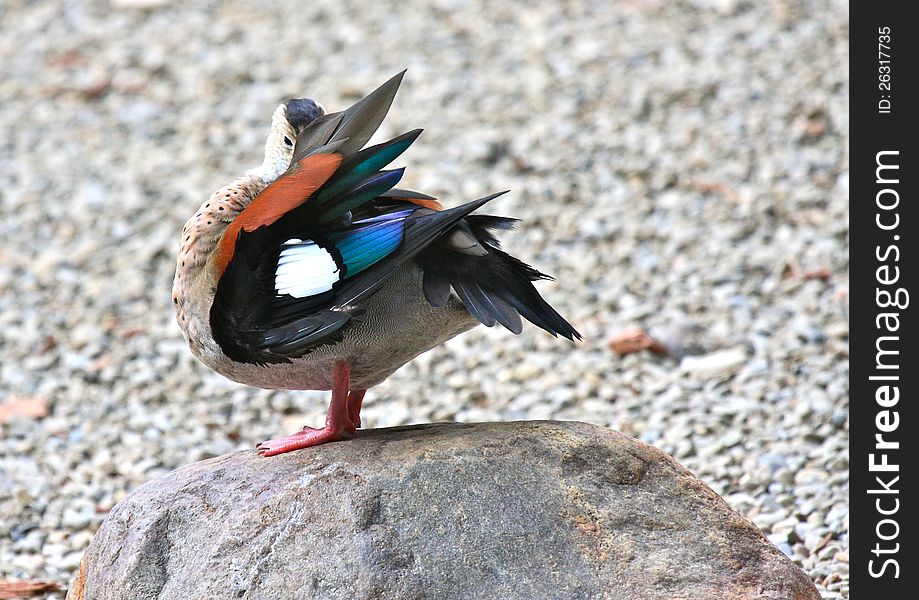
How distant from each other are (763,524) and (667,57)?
4.43m

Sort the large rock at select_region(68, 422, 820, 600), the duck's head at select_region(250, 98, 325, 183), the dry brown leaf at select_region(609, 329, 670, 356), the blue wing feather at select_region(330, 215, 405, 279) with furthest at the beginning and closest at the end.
Answer: the dry brown leaf at select_region(609, 329, 670, 356)
the duck's head at select_region(250, 98, 325, 183)
the blue wing feather at select_region(330, 215, 405, 279)
the large rock at select_region(68, 422, 820, 600)

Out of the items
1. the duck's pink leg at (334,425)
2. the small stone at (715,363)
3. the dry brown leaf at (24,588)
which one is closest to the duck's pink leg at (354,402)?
the duck's pink leg at (334,425)

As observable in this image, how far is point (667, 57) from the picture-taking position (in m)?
7.84

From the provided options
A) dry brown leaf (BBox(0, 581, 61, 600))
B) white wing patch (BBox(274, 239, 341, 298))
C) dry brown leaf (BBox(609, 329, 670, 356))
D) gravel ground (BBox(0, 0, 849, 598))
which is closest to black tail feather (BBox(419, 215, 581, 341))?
white wing patch (BBox(274, 239, 341, 298))

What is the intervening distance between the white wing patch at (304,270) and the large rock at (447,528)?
432 mm

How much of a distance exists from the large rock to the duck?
26cm

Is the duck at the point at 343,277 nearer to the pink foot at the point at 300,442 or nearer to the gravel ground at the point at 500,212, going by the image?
the pink foot at the point at 300,442

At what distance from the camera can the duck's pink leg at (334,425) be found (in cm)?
310

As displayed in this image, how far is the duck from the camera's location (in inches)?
116

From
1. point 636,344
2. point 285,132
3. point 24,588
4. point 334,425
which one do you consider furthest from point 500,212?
point 334,425

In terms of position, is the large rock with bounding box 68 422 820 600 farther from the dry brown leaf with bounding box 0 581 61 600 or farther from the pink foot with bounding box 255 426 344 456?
the dry brown leaf with bounding box 0 581 61 600

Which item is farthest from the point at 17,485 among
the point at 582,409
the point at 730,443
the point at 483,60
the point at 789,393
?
the point at 483,60

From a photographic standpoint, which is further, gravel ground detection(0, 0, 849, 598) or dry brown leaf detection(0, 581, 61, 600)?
gravel ground detection(0, 0, 849, 598)

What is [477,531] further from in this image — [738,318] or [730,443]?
[738,318]
